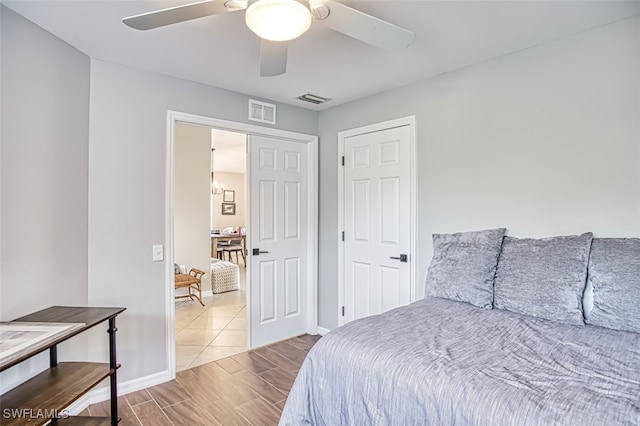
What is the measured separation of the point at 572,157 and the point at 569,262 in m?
0.67

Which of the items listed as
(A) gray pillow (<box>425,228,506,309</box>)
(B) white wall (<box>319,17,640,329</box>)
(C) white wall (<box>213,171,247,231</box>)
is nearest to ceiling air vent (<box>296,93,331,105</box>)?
(B) white wall (<box>319,17,640,329</box>)

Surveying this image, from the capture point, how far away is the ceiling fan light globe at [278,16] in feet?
4.44

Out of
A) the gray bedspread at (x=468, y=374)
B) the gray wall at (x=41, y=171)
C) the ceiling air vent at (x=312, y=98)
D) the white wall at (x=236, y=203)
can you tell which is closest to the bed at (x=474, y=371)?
the gray bedspread at (x=468, y=374)

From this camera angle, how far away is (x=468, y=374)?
132cm

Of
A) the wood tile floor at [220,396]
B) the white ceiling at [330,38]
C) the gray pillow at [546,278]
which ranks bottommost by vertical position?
the wood tile floor at [220,396]

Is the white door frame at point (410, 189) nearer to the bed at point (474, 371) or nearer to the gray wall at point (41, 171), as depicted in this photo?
the bed at point (474, 371)

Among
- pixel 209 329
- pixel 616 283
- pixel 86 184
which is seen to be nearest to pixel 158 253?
pixel 86 184

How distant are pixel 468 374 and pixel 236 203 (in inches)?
395

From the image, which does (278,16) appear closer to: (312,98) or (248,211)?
(312,98)

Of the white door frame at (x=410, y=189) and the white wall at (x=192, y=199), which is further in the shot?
the white wall at (x=192, y=199)

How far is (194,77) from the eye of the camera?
2818 mm

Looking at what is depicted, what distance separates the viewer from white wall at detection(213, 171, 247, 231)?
1042 centimetres

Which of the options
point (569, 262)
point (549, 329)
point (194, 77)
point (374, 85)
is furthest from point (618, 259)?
point (194, 77)

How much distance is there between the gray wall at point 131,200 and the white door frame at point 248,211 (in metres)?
0.04
